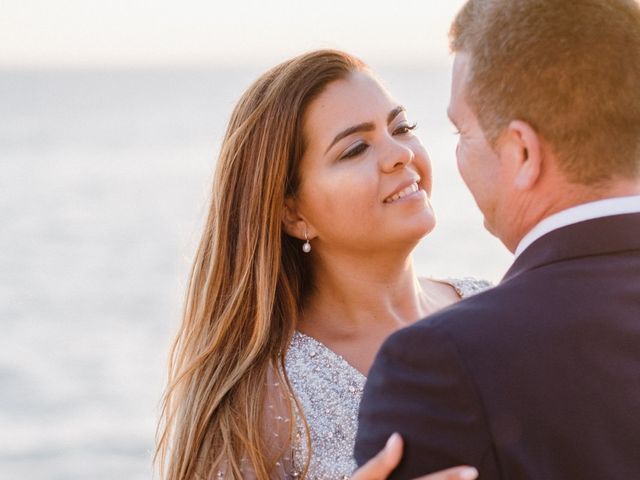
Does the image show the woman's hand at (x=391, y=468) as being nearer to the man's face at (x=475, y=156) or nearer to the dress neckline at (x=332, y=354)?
the man's face at (x=475, y=156)

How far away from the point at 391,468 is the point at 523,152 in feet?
2.00

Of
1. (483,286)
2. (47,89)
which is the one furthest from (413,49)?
(483,286)

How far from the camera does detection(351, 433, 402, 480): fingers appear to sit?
200 centimetres

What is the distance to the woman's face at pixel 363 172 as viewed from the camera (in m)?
3.50

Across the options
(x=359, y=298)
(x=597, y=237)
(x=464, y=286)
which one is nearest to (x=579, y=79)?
(x=597, y=237)

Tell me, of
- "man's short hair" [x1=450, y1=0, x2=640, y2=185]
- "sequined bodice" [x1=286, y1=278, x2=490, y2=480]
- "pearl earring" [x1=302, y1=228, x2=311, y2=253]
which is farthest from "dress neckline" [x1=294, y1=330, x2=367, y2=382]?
"man's short hair" [x1=450, y1=0, x2=640, y2=185]

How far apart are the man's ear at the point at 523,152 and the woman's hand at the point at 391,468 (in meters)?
0.51

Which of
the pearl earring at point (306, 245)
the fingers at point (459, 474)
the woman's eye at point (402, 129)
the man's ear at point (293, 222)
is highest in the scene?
the woman's eye at point (402, 129)

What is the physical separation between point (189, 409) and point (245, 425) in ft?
0.83

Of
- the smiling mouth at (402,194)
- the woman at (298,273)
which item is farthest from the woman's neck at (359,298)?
the smiling mouth at (402,194)

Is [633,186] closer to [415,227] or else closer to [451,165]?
[415,227]

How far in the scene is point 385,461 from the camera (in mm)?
2014

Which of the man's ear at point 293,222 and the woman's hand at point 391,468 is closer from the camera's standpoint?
the woman's hand at point 391,468

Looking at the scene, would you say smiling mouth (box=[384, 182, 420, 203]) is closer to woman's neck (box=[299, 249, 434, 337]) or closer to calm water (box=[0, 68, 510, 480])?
woman's neck (box=[299, 249, 434, 337])
